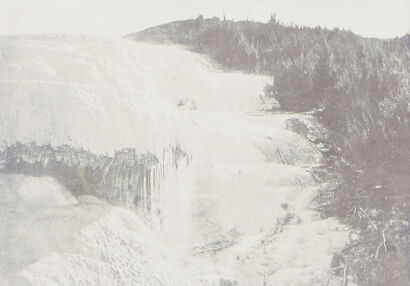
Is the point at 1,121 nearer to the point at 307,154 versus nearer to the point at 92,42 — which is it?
the point at 92,42

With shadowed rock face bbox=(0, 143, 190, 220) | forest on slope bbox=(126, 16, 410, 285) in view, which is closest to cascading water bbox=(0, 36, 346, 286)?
shadowed rock face bbox=(0, 143, 190, 220)

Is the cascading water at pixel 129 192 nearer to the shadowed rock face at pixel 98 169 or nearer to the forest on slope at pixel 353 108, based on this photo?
the shadowed rock face at pixel 98 169

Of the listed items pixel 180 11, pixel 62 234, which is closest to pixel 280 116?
pixel 180 11

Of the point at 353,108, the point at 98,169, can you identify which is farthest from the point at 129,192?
the point at 353,108

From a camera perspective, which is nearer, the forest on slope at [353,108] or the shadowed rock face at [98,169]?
the shadowed rock face at [98,169]

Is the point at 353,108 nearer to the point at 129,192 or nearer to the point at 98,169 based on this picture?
the point at 129,192

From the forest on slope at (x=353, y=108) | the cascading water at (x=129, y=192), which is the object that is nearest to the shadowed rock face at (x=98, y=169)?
the cascading water at (x=129, y=192)
